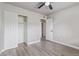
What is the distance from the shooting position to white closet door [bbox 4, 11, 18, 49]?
3.36 m

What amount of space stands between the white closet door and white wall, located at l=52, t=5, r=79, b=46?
124 inches

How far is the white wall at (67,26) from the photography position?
371 centimetres

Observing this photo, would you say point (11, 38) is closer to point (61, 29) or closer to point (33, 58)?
point (33, 58)

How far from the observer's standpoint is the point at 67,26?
4.23 metres

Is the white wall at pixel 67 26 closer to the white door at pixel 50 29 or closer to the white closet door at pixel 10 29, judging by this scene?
the white door at pixel 50 29

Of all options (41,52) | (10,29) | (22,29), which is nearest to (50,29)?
(22,29)

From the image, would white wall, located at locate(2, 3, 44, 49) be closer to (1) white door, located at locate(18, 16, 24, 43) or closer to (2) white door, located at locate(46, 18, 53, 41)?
(1) white door, located at locate(18, 16, 24, 43)

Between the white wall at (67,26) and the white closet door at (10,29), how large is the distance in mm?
3147

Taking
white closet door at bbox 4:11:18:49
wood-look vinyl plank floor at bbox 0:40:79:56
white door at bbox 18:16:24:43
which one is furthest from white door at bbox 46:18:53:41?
white closet door at bbox 4:11:18:49

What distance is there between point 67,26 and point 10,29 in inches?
139

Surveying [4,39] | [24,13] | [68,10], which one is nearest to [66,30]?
[68,10]

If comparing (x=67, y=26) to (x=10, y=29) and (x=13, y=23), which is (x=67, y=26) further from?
(x=10, y=29)

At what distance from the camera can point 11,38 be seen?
3641 mm

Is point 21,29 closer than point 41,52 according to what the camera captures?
No
